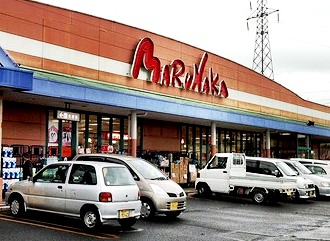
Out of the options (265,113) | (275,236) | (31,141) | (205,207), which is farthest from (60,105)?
Answer: (265,113)

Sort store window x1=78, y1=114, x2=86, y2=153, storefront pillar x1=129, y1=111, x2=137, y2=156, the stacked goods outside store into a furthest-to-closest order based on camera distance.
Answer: the stacked goods outside store → store window x1=78, y1=114, x2=86, y2=153 → storefront pillar x1=129, y1=111, x2=137, y2=156

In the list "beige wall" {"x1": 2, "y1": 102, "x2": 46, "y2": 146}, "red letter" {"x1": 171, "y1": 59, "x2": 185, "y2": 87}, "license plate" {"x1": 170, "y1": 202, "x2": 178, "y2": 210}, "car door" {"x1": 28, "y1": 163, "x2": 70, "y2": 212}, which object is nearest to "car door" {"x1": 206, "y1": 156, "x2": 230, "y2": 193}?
"red letter" {"x1": 171, "y1": 59, "x2": 185, "y2": 87}

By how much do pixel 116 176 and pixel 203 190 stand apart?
31.0 feet

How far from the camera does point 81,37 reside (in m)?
19.6

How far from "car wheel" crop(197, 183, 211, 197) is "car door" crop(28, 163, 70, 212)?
9385mm

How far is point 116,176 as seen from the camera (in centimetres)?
1155

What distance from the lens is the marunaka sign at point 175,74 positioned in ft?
72.9

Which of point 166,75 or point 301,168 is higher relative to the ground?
point 166,75

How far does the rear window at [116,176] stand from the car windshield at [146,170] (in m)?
1.88

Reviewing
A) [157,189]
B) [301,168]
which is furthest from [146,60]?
[157,189]

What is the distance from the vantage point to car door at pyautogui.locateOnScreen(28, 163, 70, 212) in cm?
1167

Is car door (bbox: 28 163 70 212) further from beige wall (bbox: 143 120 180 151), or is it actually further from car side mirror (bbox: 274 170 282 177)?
beige wall (bbox: 143 120 180 151)

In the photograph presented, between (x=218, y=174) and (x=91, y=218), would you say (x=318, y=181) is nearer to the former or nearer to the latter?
(x=218, y=174)

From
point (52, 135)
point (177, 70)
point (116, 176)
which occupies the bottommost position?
point (116, 176)
